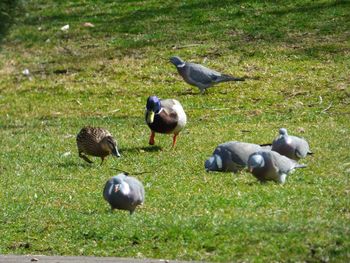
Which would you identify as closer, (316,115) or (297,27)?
(316,115)

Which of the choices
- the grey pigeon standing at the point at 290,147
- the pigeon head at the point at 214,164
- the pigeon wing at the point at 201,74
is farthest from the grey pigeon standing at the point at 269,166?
the pigeon wing at the point at 201,74

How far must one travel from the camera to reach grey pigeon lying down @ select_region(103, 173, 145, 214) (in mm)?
10141

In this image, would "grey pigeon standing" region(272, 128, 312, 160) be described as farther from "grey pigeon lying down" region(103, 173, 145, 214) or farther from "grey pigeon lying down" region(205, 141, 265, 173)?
"grey pigeon lying down" region(103, 173, 145, 214)

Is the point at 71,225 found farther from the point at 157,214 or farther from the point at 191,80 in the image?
the point at 191,80

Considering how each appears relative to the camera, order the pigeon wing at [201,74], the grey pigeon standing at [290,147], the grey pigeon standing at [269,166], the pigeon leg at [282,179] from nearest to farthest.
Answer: the grey pigeon standing at [269,166], the pigeon leg at [282,179], the grey pigeon standing at [290,147], the pigeon wing at [201,74]

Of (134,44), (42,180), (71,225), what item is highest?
(71,225)

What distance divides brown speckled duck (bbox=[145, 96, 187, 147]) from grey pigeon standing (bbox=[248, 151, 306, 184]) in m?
3.77

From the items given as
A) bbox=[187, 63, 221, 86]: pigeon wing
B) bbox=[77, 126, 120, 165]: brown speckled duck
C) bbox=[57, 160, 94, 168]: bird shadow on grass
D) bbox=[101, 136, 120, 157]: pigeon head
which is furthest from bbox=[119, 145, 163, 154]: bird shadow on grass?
bbox=[187, 63, 221, 86]: pigeon wing

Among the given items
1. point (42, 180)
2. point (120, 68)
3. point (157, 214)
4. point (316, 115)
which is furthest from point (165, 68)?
point (157, 214)

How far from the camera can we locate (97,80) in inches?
842

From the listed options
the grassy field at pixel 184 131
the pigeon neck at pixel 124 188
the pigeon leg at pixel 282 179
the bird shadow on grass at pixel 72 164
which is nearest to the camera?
the grassy field at pixel 184 131

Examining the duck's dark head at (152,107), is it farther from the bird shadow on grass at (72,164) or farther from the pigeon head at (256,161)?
the pigeon head at (256,161)

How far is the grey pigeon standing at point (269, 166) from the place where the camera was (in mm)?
10914

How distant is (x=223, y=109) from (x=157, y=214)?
8425 millimetres
